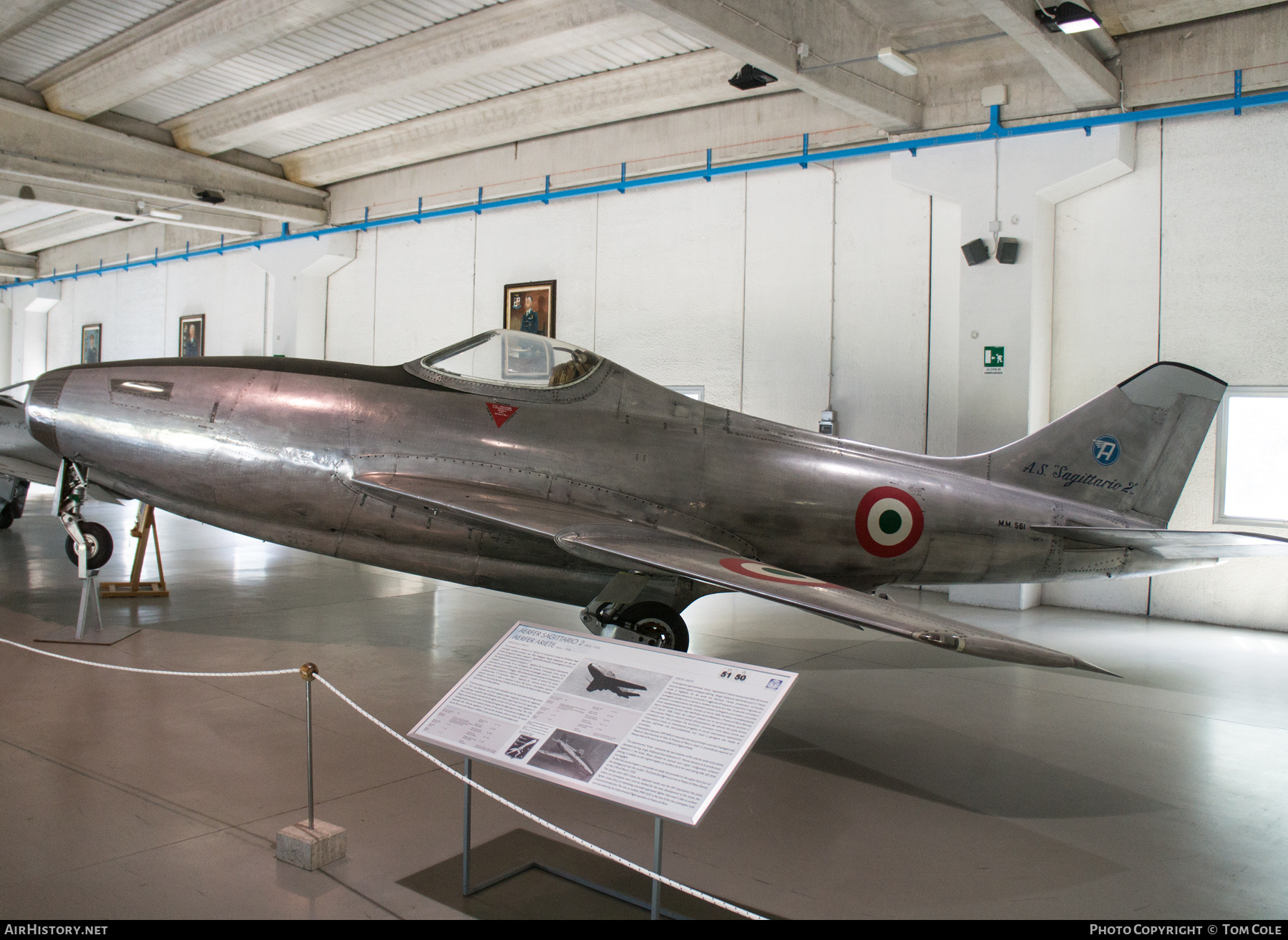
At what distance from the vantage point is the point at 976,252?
8969 millimetres

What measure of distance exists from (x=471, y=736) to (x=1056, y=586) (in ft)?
26.7

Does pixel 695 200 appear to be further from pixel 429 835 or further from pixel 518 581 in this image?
pixel 429 835

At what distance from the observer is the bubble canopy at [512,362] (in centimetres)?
569

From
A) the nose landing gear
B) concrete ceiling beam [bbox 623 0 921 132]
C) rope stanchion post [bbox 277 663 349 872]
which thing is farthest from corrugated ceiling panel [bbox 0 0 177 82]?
rope stanchion post [bbox 277 663 349 872]

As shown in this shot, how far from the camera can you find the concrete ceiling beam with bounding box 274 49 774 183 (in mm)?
10508

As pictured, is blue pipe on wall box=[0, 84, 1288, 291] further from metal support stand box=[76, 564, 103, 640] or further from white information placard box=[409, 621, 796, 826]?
metal support stand box=[76, 564, 103, 640]

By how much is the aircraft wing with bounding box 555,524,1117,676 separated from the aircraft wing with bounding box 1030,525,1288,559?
2.29 m

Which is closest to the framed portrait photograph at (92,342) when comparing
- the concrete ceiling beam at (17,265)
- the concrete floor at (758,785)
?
the concrete ceiling beam at (17,265)

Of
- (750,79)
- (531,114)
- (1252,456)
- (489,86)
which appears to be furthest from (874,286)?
(489,86)

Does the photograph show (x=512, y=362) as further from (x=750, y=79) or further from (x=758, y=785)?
(x=750, y=79)

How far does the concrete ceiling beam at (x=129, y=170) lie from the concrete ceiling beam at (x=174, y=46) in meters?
0.50

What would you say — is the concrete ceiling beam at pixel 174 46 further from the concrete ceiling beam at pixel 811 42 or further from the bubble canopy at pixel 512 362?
the bubble canopy at pixel 512 362

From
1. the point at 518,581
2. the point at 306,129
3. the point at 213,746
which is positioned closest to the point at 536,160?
the point at 306,129

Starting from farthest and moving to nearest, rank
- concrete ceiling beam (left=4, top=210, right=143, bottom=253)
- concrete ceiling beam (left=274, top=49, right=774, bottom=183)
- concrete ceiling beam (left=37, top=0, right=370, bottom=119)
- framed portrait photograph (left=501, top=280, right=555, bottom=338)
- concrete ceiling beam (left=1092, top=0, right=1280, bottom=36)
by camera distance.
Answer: concrete ceiling beam (left=4, top=210, right=143, bottom=253), framed portrait photograph (left=501, top=280, right=555, bottom=338), concrete ceiling beam (left=274, top=49, right=774, bottom=183), concrete ceiling beam (left=37, top=0, right=370, bottom=119), concrete ceiling beam (left=1092, top=0, right=1280, bottom=36)
